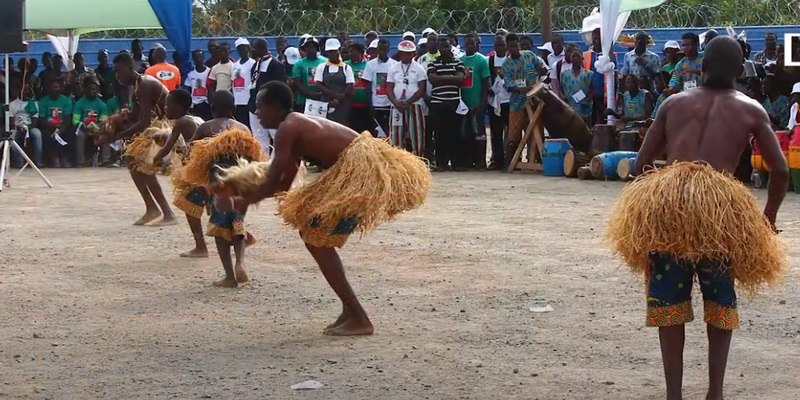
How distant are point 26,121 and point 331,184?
13055mm

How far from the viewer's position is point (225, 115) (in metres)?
8.78

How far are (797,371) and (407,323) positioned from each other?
220 cm

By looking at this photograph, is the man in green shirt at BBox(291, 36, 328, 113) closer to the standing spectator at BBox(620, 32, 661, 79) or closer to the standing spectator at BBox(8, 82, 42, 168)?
the standing spectator at BBox(620, 32, 661, 79)

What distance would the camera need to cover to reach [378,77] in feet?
54.6

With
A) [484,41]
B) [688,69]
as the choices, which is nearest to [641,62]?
[688,69]

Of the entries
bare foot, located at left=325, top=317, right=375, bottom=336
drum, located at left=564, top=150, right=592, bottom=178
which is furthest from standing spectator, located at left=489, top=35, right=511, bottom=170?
bare foot, located at left=325, top=317, right=375, bottom=336

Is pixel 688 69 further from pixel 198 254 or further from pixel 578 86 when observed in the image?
pixel 198 254

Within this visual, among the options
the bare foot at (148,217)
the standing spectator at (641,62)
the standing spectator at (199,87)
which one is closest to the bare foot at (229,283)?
the bare foot at (148,217)

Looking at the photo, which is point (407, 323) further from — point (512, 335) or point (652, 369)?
point (652, 369)

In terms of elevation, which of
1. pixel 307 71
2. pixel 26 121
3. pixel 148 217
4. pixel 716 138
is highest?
pixel 307 71

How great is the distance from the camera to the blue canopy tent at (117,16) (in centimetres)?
1812

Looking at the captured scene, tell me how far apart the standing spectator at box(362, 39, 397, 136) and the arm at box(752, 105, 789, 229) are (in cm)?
1150

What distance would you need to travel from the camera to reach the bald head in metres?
5.01

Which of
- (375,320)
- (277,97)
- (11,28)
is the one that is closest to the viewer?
(277,97)
